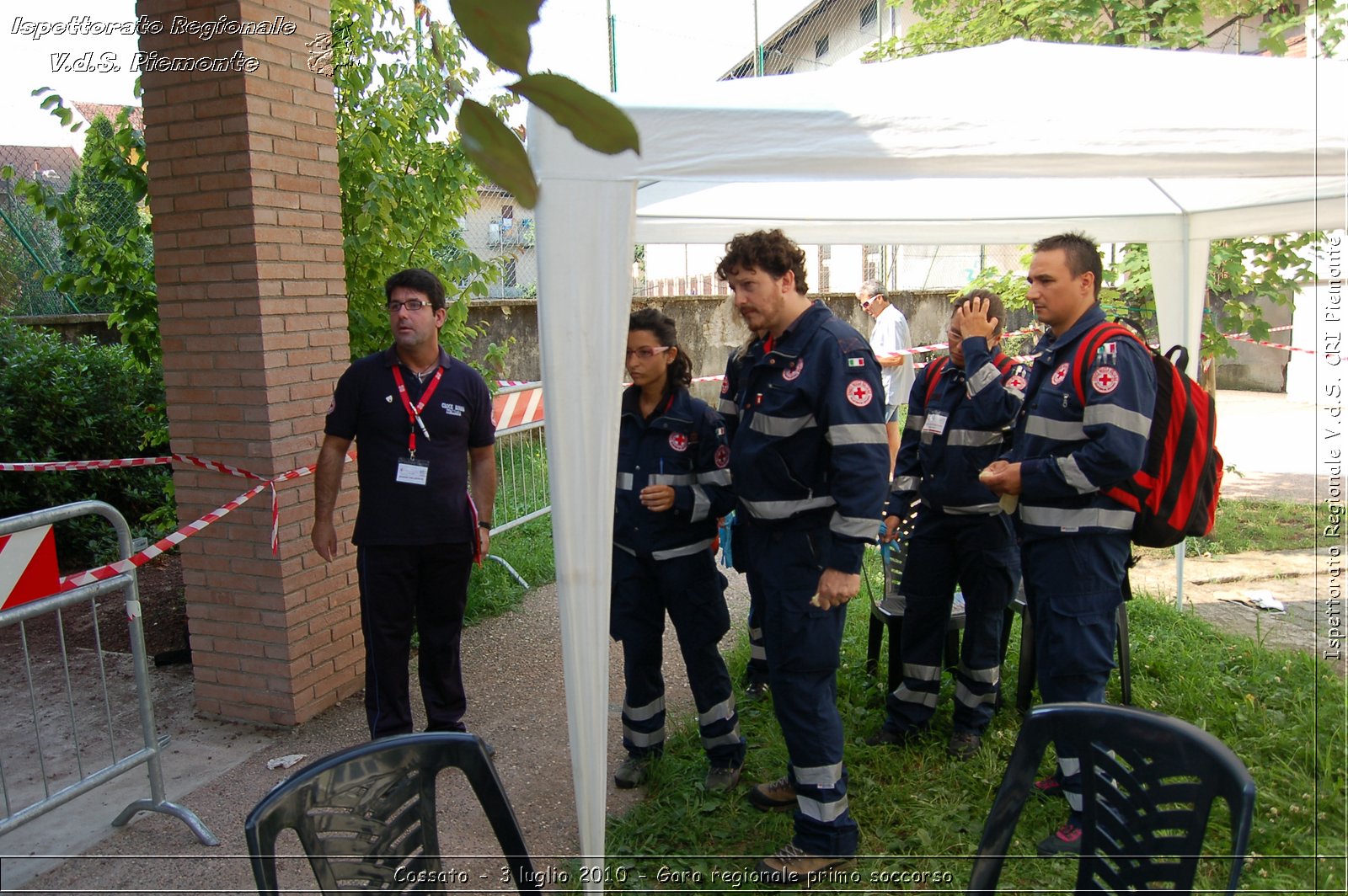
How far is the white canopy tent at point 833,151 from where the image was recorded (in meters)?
2.56

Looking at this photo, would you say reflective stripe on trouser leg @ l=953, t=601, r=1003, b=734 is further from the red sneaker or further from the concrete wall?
the concrete wall

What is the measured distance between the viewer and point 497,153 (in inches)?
32.6

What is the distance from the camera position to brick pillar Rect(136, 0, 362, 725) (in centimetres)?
397

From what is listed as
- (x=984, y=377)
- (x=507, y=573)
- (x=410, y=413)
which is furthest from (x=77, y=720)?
(x=984, y=377)

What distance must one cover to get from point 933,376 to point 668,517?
4.79ft

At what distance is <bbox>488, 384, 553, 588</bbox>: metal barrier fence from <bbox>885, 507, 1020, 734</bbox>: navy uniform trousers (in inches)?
127

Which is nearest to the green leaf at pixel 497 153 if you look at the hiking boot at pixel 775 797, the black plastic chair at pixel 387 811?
the black plastic chair at pixel 387 811

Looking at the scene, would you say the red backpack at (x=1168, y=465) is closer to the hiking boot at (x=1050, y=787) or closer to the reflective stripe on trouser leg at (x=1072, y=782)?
the reflective stripe on trouser leg at (x=1072, y=782)

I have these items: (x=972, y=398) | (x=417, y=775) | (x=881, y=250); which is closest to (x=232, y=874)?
(x=417, y=775)

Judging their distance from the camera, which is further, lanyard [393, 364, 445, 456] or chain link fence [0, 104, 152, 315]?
chain link fence [0, 104, 152, 315]

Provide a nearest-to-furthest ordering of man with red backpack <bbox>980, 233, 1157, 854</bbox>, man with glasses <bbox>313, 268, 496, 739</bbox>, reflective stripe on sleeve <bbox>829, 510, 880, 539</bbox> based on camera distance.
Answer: reflective stripe on sleeve <bbox>829, 510, 880, 539</bbox> → man with red backpack <bbox>980, 233, 1157, 854</bbox> → man with glasses <bbox>313, 268, 496, 739</bbox>

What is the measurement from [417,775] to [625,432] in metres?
1.74

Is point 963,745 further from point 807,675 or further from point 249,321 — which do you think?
point 249,321

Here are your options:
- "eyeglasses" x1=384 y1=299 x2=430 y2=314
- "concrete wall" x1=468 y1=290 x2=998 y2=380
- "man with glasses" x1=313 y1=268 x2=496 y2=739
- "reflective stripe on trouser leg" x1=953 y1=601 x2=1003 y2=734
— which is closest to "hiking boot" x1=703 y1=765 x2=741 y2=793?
"reflective stripe on trouser leg" x1=953 y1=601 x2=1003 y2=734
